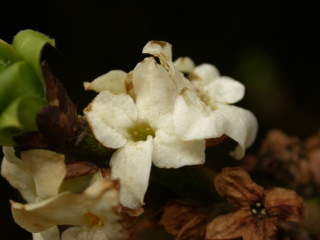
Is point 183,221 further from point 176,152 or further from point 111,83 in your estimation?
point 111,83

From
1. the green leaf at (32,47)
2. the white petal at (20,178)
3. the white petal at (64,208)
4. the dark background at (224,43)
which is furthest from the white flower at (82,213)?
the dark background at (224,43)

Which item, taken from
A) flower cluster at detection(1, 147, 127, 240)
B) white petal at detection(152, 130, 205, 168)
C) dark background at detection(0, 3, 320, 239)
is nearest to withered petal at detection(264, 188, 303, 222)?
white petal at detection(152, 130, 205, 168)

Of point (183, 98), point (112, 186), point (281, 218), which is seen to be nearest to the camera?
point (112, 186)

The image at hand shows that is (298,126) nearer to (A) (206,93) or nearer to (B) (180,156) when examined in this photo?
(A) (206,93)

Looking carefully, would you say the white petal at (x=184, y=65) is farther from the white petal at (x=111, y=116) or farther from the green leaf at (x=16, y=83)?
the green leaf at (x=16, y=83)

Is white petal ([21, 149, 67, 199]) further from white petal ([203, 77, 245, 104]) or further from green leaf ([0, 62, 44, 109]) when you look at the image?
white petal ([203, 77, 245, 104])

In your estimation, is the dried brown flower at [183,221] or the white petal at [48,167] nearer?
the white petal at [48,167]

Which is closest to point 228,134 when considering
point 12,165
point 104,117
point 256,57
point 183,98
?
point 183,98
